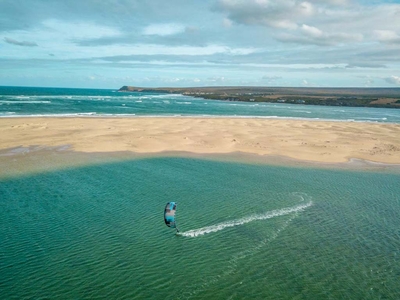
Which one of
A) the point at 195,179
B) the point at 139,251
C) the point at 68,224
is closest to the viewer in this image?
the point at 139,251

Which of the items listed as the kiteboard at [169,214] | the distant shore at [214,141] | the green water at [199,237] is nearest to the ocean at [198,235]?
the green water at [199,237]

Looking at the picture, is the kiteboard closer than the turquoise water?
Yes

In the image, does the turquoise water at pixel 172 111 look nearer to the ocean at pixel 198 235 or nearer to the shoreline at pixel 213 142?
the shoreline at pixel 213 142

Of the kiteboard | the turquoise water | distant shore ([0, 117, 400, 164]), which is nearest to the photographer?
the kiteboard

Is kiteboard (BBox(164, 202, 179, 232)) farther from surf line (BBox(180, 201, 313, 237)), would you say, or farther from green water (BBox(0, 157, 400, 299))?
surf line (BBox(180, 201, 313, 237))

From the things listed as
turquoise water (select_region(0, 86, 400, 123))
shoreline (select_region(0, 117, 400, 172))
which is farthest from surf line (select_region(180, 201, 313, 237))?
turquoise water (select_region(0, 86, 400, 123))

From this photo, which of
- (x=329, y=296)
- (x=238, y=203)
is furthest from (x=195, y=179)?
(x=329, y=296)

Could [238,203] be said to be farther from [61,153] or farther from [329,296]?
[61,153]
